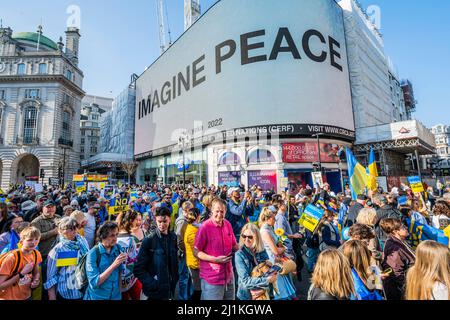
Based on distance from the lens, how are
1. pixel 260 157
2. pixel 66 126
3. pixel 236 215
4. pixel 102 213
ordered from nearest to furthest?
pixel 236 215, pixel 102 213, pixel 260 157, pixel 66 126

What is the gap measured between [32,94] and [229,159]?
4034 cm

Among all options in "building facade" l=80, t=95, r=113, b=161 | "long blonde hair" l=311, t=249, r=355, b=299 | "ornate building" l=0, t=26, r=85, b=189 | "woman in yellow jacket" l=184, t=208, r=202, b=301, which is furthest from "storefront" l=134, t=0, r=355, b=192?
"building facade" l=80, t=95, r=113, b=161

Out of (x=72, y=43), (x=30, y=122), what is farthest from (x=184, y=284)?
(x=72, y=43)

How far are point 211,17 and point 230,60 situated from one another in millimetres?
8983

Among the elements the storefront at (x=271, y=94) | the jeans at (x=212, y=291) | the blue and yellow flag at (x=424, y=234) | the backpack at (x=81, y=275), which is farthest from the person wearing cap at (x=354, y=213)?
the storefront at (x=271, y=94)

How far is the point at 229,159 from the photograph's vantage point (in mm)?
28312

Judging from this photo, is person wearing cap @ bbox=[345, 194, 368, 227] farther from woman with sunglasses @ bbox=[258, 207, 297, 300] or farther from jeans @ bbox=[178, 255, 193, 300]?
jeans @ bbox=[178, 255, 193, 300]

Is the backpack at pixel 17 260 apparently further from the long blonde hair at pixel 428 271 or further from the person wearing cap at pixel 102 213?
the person wearing cap at pixel 102 213

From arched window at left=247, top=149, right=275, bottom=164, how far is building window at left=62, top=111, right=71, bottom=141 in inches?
1524

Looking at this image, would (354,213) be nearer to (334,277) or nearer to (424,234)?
(424,234)

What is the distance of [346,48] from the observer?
110 feet

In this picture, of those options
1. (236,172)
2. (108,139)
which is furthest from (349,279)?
(108,139)

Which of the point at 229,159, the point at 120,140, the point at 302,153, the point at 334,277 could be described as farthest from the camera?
the point at 120,140
